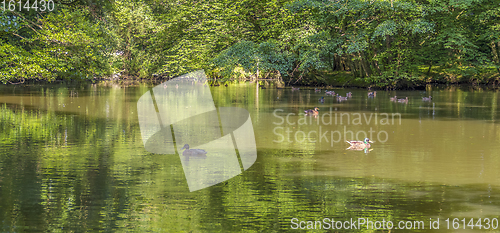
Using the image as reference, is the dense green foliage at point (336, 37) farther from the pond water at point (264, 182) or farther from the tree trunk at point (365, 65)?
the pond water at point (264, 182)

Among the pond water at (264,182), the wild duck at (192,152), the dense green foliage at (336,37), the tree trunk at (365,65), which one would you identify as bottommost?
the pond water at (264,182)

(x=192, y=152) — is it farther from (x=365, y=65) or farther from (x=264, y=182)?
(x=365, y=65)

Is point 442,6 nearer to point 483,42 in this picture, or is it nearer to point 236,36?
point 483,42

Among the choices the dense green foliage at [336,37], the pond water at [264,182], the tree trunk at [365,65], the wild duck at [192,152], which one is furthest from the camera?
the tree trunk at [365,65]

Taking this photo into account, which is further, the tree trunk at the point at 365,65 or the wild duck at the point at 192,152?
the tree trunk at the point at 365,65

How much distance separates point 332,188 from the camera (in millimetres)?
10188

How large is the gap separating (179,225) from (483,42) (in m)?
52.7

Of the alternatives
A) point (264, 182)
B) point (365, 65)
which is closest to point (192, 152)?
point (264, 182)

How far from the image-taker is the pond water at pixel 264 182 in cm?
823

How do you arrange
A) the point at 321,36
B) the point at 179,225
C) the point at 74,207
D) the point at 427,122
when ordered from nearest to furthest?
the point at 179,225 → the point at 74,207 → the point at 427,122 → the point at 321,36

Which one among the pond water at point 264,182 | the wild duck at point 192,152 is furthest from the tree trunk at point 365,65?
the wild duck at point 192,152

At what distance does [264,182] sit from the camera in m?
10.7

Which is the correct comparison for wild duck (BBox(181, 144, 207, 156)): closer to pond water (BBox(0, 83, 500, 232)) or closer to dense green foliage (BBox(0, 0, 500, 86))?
pond water (BBox(0, 83, 500, 232))

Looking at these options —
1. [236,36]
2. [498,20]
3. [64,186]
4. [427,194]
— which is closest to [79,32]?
[64,186]
